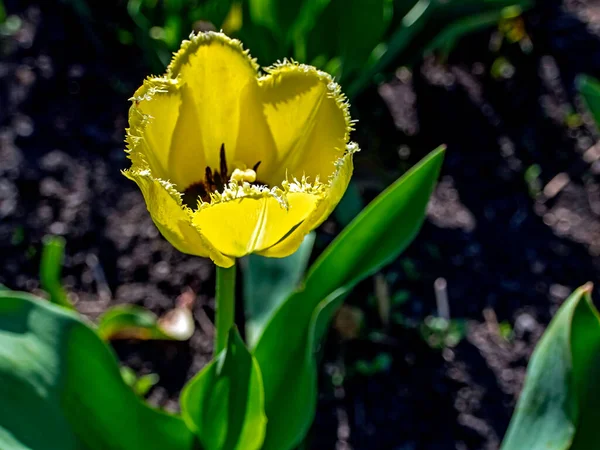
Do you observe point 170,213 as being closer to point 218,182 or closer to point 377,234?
point 218,182

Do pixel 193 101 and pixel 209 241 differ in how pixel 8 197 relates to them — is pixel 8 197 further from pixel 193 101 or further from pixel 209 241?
pixel 209 241

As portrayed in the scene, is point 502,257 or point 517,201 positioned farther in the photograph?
point 517,201

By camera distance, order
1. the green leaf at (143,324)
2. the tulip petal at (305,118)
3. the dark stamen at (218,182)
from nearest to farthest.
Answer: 1. the tulip petal at (305,118)
2. the dark stamen at (218,182)
3. the green leaf at (143,324)

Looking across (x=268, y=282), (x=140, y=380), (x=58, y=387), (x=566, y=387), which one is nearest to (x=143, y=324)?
(x=140, y=380)

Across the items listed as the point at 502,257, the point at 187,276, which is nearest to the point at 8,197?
the point at 187,276

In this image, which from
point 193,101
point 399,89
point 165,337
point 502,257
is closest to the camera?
point 193,101

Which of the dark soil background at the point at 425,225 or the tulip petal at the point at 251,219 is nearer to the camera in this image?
the tulip petal at the point at 251,219

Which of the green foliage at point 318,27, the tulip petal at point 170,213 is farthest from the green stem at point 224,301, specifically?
the green foliage at point 318,27

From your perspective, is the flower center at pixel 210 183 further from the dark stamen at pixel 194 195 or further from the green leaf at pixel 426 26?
the green leaf at pixel 426 26
